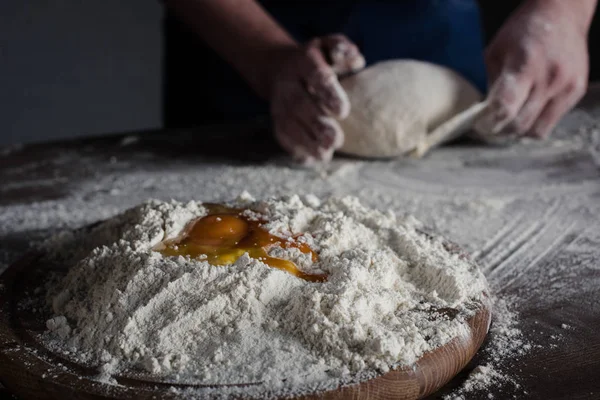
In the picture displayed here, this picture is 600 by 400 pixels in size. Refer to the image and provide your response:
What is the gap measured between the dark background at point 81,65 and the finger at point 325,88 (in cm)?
161

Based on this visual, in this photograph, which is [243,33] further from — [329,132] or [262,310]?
[262,310]

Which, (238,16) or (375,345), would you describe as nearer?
(375,345)

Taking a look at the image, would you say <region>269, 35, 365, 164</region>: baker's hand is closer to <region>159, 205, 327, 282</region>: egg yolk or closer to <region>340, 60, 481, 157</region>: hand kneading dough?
<region>340, 60, 481, 157</region>: hand kneading dough

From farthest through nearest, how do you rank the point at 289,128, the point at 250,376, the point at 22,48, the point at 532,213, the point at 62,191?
the point at 22,48 → the point at 289,128 → the point at 62,191 → the point at 532,213 → the point at 250,376

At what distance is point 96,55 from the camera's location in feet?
9.97

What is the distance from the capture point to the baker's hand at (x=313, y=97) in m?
1.65

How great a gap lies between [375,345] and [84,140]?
4.34 ft

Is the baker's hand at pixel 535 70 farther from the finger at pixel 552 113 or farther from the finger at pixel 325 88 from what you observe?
the finger at pixel 325 88

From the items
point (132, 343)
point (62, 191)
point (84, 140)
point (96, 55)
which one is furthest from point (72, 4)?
point (132, 343)

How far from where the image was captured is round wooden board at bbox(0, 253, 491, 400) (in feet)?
2.42

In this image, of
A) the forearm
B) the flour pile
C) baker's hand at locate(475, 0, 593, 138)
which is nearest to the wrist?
baker's hand at locate(475, 0, 593, 138)

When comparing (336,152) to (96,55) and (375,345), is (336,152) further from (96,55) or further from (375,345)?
(96,55)

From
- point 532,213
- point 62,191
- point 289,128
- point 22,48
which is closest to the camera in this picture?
point 532,213

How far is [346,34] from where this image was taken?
81.8 inches
